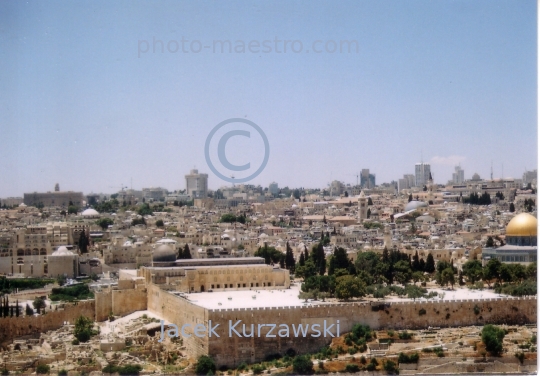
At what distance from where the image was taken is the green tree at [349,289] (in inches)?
446

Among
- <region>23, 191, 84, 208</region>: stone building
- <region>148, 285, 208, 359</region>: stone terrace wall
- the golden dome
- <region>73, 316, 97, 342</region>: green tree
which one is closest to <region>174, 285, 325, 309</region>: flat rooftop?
<region>148, 285, 208, 359</region>: stone terrace wall

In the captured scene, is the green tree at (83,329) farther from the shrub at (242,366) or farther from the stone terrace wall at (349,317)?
A: the shrub at (242,366)

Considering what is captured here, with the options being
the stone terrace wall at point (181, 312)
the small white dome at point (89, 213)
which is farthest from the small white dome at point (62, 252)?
the stone terrace wall at point (181, 312)

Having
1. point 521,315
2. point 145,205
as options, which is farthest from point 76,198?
point 521,315

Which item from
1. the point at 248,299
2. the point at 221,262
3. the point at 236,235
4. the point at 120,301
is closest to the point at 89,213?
the point at 236,235

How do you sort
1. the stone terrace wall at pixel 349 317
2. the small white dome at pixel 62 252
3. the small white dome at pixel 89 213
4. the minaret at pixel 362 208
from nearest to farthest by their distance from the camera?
the stone terrace wall at pixel 349 317 < the small white dome at pixel 62 252 < the small white dome at pixel 89 213 < the minaret at pixel 362 208

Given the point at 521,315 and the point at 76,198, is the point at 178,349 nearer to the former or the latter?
the point at 521,315

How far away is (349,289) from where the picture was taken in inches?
447

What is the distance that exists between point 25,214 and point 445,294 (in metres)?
9.09

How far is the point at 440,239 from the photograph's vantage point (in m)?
18.2

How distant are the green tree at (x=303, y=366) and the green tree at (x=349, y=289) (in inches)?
72.1

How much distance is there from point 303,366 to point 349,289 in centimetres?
207

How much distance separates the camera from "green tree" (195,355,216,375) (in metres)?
9.62

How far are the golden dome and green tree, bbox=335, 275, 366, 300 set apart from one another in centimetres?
405
